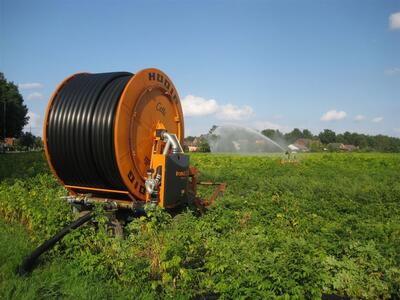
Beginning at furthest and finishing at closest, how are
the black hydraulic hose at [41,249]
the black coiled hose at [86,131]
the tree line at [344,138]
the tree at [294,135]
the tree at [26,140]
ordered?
1. the tree at [294,135]
2. the tree line at [344,138]
3. the tree at [26,140]
4. the black coiled hose at [86,131]
5. the black hydraulic hose at [41,249]

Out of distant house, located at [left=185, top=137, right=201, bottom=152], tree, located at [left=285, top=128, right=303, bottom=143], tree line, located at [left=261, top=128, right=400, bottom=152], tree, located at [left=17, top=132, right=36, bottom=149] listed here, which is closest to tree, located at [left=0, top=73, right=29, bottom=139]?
tree, located at [left=17, top=132, right=36, bottom=149]

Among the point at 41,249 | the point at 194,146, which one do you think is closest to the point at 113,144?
the point at 41,249

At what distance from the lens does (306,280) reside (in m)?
3.85

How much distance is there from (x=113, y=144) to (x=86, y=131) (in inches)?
22.4

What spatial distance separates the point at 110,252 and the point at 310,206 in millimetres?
5627

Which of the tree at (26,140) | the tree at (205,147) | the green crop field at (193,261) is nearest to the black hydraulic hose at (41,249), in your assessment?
the green crop field at (193,261)

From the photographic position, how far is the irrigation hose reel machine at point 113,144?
619 cm

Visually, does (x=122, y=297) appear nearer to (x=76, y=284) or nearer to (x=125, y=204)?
(x=76, y=284)

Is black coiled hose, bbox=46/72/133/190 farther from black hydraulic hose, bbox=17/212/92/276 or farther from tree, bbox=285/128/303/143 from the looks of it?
tree, bbox=285/128/303/143

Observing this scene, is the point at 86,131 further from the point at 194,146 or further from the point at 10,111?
the point at 194,146

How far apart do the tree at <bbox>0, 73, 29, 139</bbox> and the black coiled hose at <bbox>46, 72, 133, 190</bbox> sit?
5114 centimetres

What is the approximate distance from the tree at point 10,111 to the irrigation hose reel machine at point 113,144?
51.2 meters

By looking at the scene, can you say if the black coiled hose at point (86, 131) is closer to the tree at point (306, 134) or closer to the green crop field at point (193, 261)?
the green crop field at point (193, 261)

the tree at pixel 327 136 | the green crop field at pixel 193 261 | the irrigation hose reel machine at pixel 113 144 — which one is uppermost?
the tree at pixel 327 136
